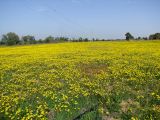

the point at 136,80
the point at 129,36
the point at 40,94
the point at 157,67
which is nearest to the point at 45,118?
the point at 40,94

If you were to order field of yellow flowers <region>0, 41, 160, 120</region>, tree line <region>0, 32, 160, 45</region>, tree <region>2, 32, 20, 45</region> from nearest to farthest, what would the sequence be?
field of yellow flowers <region>0, 41, 160, 120</region>, tree line <region>0, 32, 160, 45</region>, tree <region>2, 32, 20, 45</region>

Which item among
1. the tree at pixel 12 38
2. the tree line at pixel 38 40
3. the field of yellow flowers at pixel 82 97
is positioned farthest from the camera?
the tree at pixel 12 38

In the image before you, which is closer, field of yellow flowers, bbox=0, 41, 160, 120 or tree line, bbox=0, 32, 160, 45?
field of yellow flowers, bbox=0, 41, 160, 120

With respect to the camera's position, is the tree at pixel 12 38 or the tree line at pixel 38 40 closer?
the tree line at pixel 38 40

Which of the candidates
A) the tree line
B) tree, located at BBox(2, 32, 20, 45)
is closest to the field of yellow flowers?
the tree line

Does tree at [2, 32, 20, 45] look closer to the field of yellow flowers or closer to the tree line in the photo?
the tree line

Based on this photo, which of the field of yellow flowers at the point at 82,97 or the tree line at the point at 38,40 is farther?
the tree line at the point at 38,40

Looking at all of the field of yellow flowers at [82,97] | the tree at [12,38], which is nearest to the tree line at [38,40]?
the tree at [12,38]

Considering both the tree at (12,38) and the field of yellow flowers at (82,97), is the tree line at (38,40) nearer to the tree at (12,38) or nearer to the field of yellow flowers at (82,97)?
the tree at (12,38)

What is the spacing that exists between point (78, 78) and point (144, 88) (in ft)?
14.6

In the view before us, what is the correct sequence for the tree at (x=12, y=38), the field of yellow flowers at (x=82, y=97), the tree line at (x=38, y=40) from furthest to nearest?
the tree at (x=12, y=38) → the tree line at (x=38, y=40) → the field of yellow flowers at (x=82, y=97)

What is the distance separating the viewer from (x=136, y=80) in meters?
15.4

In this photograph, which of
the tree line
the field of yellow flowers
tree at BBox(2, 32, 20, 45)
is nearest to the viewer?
the field of yellow flowers

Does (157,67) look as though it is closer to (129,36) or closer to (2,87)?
(2,87)
